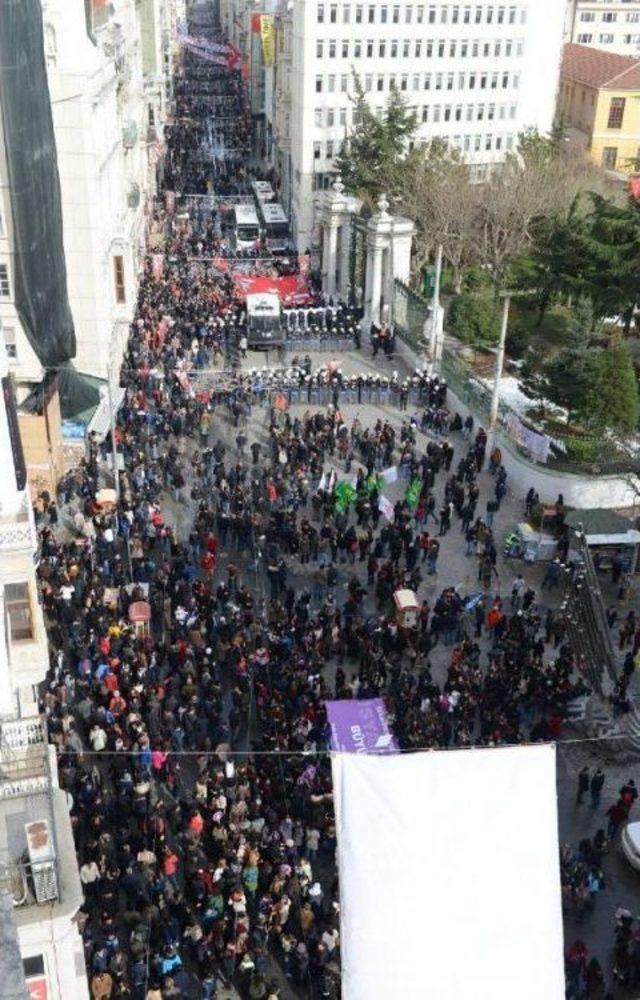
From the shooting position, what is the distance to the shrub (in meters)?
38.6

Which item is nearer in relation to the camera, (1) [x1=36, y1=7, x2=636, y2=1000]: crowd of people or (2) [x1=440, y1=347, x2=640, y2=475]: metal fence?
(1) [x1=36, y1=7, x2=636, y2=1000]: crowd of people

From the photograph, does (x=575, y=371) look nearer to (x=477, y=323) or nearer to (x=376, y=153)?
(x=477, y=323)

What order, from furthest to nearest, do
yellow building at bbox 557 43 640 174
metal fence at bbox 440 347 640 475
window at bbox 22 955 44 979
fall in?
yellow building at bbox 557 43 640 174 < metal fence at bbox 440 347 640 475 < window at bbox 22 955 44 979

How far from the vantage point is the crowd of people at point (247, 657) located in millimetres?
14266

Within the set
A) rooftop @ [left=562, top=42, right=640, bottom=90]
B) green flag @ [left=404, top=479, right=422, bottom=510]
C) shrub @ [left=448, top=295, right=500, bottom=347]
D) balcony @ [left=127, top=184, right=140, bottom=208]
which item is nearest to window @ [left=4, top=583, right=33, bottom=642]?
green flag @ [left=404, top=479, right=422, bottom=510]

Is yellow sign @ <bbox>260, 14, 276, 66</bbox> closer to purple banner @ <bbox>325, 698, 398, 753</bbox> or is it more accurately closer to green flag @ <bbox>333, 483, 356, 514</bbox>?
green flag @ <bbox>333, 483, 356, 514</bbox>

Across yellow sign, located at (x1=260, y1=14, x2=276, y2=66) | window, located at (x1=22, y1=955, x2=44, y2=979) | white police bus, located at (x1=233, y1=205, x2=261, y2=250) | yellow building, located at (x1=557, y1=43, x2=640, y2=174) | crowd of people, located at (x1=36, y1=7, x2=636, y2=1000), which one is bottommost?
crowd of people, located at (x1=36, y1=7, x2=636, y2=1000)

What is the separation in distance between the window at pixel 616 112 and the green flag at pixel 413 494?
47.5 meters

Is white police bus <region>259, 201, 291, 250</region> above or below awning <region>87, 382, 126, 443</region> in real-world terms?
above

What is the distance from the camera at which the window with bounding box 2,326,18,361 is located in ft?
88.5

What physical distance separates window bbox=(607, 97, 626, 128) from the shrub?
31.9 metres

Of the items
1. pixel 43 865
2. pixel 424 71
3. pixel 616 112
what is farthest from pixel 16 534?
pixel 616 112

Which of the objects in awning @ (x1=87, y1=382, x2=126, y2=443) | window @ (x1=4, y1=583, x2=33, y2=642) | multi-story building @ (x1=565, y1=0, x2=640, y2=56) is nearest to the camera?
window @ (x1=4, y1=583, x2=33, y2=642)

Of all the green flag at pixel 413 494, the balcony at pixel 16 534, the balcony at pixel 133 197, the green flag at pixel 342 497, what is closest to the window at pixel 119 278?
the balcony at pixel 133 197
